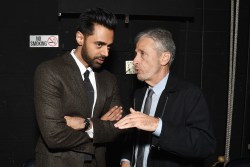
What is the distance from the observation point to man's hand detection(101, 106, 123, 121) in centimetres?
214

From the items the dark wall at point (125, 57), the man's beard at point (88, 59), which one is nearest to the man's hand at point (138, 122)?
the man's beard at point (88, 59)

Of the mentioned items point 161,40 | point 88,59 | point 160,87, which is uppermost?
point 161,40

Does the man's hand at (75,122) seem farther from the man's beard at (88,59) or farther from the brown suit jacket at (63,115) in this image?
the man's beard at (88,59)

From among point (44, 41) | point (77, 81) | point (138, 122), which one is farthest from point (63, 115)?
point (44, 41)

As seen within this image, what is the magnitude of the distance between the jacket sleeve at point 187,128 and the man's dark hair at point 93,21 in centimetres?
66

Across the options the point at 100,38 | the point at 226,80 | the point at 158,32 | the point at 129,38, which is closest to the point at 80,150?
the point at 100,38

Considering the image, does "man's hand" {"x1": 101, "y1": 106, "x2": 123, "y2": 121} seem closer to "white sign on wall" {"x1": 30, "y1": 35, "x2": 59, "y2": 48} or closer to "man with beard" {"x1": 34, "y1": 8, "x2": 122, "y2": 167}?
"man with beard" {"x1": 34, "y1": 8, "x2": 122, "y2": 167}

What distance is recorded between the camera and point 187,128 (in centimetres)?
180

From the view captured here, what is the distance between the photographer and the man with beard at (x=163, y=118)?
5.63 ft

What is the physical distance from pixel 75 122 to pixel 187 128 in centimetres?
70

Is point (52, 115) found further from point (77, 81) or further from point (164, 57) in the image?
point (164, 57)

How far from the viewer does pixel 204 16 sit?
339cm

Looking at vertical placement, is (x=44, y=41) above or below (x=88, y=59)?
above

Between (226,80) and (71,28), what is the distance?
1836 mm
